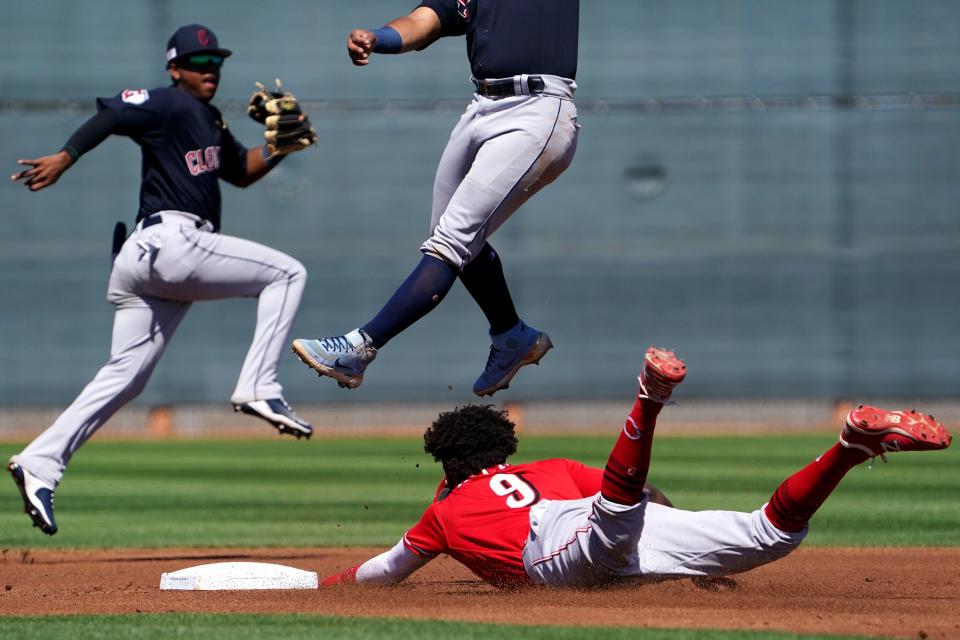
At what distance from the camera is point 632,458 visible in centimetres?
469

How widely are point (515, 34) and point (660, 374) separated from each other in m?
1.48

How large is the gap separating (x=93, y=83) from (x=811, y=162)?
8193 mm

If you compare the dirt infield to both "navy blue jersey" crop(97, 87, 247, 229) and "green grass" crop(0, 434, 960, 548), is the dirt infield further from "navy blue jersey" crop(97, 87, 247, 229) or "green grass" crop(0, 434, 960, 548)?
"navy blue jersey" crop(97, 87, 247, 229)

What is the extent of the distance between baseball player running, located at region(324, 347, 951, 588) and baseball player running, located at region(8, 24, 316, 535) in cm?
118

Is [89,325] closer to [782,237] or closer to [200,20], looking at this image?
[200,20]

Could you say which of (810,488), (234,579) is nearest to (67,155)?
(234,579)

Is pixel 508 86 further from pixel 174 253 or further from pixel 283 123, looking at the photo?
pixel 174 253

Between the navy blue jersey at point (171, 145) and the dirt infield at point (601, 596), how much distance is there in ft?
5.79

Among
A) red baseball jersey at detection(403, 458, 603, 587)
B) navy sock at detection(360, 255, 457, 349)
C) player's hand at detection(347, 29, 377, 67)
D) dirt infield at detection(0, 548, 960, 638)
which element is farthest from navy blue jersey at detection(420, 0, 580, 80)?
dirt infield at detection(0, 548, 960, 638)

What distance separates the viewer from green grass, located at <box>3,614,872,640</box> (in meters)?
4.19

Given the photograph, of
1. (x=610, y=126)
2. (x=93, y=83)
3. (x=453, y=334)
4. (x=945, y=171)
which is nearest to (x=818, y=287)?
(x=945, y=171)

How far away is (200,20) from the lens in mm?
16375

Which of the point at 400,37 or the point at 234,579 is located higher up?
the point at 400,37

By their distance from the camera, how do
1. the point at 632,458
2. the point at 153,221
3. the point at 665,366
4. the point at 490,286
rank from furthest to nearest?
1. the point at 153,221
2. the point at 490,286
3. the point at 632,458
4. the point at 665,366
